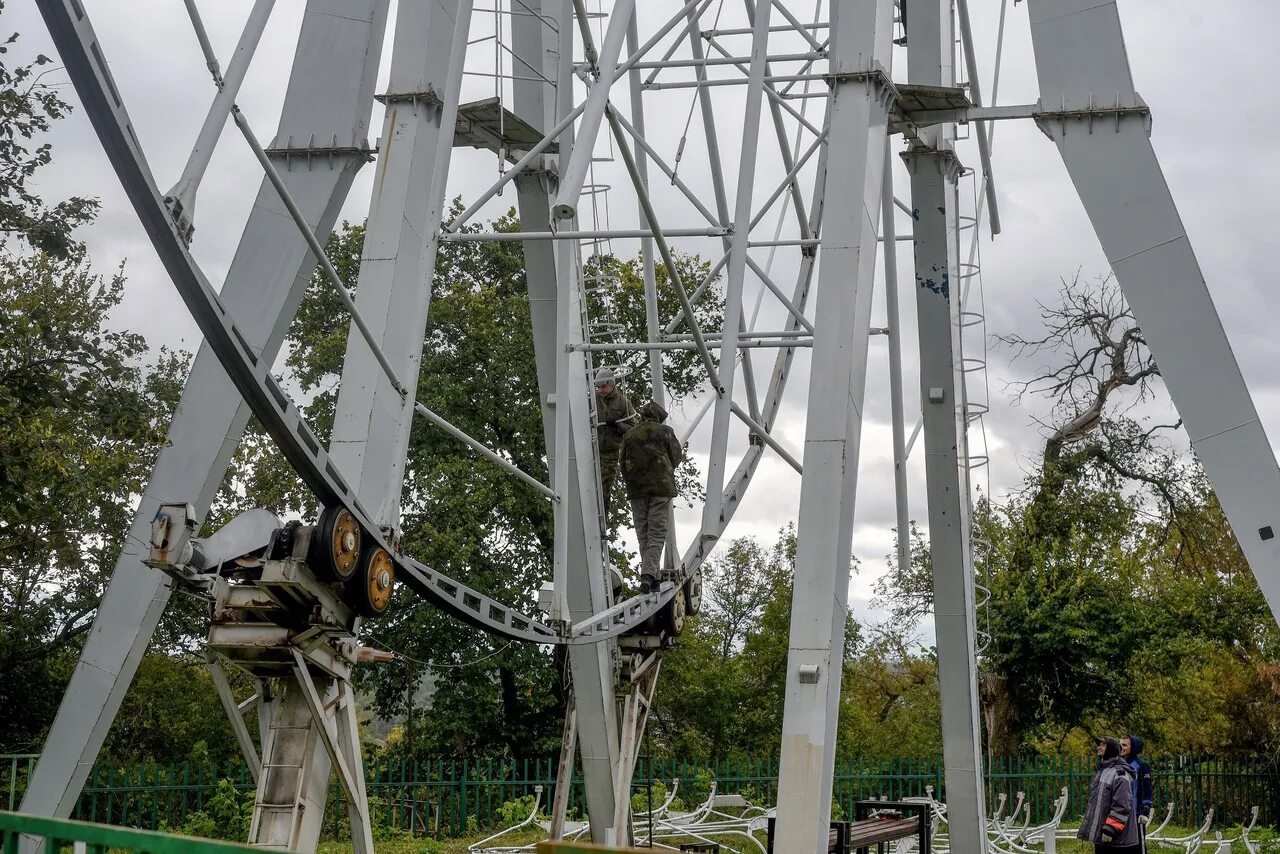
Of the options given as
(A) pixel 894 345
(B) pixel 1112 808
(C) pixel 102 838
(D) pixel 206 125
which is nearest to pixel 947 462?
(A) pixel 894 345

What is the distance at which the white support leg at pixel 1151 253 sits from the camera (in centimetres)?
895

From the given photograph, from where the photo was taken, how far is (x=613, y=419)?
41.4ft

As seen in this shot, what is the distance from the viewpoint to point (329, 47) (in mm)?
9625

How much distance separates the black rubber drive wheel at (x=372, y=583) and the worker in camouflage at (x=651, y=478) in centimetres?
428

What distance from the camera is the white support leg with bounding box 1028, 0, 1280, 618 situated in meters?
8.95

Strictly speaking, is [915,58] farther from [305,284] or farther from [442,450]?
[442,450]

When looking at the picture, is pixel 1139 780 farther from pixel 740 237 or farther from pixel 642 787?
pixel 642 787

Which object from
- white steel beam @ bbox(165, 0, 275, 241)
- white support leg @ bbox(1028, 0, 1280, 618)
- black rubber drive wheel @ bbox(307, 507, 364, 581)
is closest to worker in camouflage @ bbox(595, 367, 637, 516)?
white support leg @ bbox(1028, 0, 1280, 618)

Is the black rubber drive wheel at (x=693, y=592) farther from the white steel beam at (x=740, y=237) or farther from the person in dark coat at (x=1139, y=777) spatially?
the person in dark coat at (x=1139, y=777)

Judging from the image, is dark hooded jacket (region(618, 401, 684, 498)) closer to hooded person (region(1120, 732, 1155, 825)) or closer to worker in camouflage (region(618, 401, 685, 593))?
worker in camouflage (region(618, 401, 685, 593))

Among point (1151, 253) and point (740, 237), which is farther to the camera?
point (740, 237)

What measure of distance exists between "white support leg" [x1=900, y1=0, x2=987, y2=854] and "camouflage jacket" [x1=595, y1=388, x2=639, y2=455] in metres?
2.68

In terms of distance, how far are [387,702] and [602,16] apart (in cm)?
1825

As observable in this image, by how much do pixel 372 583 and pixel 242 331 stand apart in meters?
2.08
